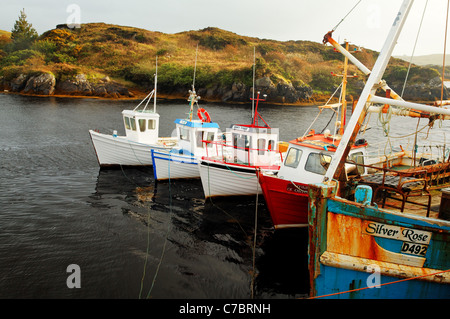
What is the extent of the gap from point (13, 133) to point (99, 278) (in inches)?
1059

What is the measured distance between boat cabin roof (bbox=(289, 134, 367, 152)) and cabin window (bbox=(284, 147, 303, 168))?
0.36 meters

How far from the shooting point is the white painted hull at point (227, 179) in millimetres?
15250

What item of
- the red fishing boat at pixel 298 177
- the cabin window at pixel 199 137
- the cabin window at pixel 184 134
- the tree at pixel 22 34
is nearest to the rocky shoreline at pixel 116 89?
the tree at pixel 22 34

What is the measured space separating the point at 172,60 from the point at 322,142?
3271 inches

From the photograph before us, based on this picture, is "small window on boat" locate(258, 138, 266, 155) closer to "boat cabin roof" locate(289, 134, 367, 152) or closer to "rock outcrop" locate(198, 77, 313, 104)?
"boat cabin roof" locate(289, 134, 367, 152)

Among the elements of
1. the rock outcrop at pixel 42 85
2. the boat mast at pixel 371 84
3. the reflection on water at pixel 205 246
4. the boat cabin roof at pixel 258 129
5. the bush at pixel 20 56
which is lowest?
the reflection on water at pixel 205 246

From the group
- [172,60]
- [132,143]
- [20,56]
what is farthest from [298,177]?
[20,56]

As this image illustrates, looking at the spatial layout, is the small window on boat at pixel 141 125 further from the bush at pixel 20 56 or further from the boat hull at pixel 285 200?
the bush at pixel 20 56

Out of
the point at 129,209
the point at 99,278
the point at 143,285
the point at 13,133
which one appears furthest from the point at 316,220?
the point at 13,133

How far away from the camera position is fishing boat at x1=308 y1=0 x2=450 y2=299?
7.21 meters

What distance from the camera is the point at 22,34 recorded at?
→ 9238 cm

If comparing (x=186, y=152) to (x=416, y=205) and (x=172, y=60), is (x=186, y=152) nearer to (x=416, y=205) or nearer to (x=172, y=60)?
(x=416, y=205)

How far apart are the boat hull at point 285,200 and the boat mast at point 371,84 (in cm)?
382

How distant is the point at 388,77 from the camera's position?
91750 mm
